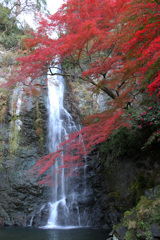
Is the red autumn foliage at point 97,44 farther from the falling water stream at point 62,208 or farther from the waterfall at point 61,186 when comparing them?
the waterfall at point 61,186

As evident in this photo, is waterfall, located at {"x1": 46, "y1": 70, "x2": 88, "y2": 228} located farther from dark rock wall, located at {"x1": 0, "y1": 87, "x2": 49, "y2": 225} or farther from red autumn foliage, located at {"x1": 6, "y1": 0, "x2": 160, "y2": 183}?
red autumn foliage, located at {"x1": 6, "y1": 0, "x2": 160, "y2": 183}

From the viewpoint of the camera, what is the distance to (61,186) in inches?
406

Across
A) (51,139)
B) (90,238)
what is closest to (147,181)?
(90,238)

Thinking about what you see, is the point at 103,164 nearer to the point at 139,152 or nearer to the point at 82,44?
the point at 139,152

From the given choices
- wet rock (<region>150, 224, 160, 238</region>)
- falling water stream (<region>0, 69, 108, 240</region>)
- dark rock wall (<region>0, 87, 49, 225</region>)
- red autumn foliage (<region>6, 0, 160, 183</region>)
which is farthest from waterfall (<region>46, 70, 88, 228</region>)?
wet rock (<region>150, 224, 160, 238</region>)

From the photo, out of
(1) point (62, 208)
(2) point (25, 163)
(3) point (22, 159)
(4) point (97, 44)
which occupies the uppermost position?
(4) point (97, 44)

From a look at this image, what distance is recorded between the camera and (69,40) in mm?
6469

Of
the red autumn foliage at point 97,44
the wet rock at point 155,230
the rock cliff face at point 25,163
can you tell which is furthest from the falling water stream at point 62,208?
the red autumn foliage at point 97,44

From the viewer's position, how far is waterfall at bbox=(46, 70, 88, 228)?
8.94m

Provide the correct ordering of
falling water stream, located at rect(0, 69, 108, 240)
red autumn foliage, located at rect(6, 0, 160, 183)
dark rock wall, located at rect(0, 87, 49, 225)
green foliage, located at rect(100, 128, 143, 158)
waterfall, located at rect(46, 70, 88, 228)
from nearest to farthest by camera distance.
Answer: red autumn foliage, located at rect(6, 0, 160, 183) < green foliage, located at rect(100, 128, 143, 158) < falling water stream, located at rect(0, 69, 108, 240) < waterfall, located at rect(46, 70, 88, 228) < dark rock wall, located at rect(0, 87, 49, 225)

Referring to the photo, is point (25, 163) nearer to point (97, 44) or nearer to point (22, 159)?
point (22, 159)

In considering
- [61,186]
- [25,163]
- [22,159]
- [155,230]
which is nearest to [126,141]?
[155,230]

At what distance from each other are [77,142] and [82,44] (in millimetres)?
A: 3642

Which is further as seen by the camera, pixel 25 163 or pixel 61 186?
pixel 25 163
